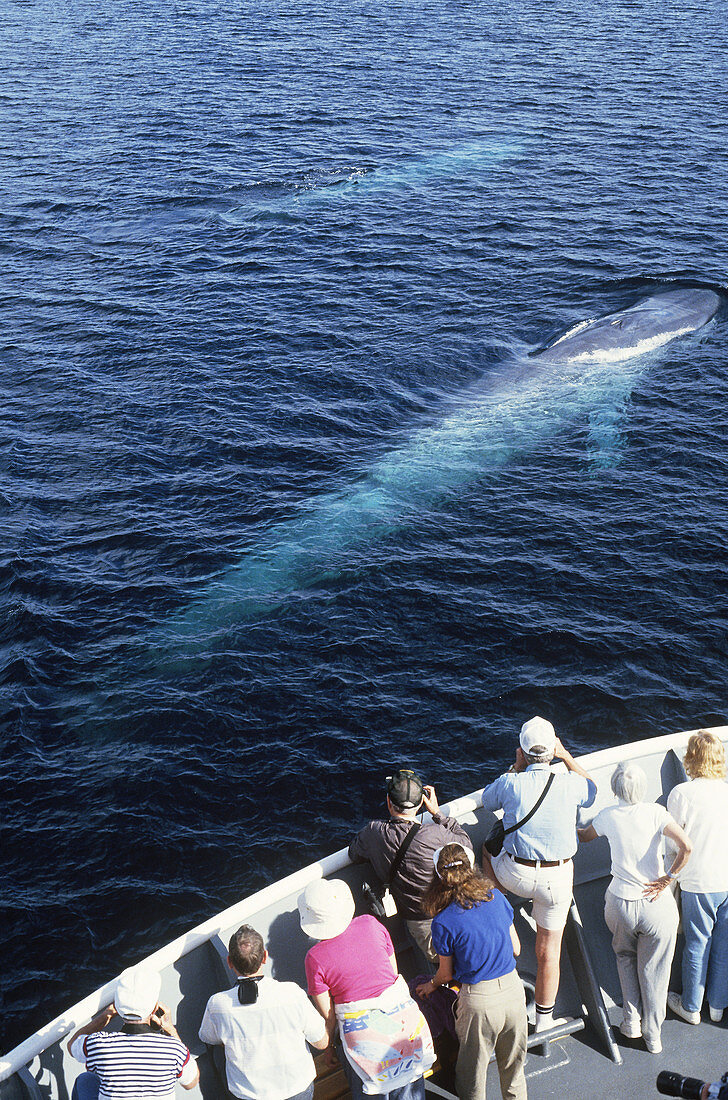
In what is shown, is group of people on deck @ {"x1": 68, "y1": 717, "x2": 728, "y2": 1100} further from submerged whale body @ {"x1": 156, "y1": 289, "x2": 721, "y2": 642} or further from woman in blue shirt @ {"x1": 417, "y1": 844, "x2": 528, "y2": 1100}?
submerged whale body @ {"x1": 156, "y1": 289, "x2": 721, "y2": 642}

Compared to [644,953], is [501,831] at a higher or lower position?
higher

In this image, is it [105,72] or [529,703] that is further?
[105,72]

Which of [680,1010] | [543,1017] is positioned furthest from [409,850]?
[680,1010]

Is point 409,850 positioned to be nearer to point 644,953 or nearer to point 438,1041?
point 438,1041

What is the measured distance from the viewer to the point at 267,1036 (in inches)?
358

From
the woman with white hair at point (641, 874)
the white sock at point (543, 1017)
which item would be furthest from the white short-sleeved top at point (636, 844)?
the white sock at point (543, 1017)

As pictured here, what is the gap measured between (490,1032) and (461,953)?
909mm

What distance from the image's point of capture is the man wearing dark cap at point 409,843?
10.5 m

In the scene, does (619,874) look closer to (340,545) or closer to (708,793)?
(708,793)

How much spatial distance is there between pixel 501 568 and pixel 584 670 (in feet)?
11.4

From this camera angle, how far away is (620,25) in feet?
222

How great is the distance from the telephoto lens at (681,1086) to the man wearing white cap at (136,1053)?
395cm

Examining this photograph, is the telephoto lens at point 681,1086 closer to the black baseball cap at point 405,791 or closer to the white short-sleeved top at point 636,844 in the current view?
the white short-sleeved top at point 636,844

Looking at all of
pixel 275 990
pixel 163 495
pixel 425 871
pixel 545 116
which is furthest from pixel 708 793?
pixel 545 116
